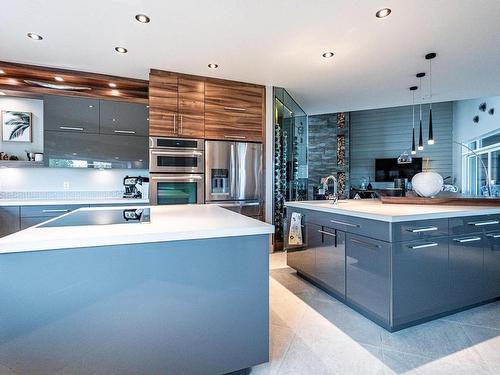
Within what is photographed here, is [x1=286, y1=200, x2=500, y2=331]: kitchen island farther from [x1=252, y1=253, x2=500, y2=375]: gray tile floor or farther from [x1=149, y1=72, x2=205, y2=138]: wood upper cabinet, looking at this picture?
[x1=149, y1=72, x2=205, y2=138]: wood upper cabinet

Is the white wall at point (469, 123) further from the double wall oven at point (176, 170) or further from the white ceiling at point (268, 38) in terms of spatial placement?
the double wall oven at point (176, 170)

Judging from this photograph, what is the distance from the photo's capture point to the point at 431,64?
321 centimetres

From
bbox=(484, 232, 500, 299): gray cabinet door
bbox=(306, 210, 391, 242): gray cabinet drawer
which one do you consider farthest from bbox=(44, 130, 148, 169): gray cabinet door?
bbox=(484, 232, 500, 299): gray cabinet door

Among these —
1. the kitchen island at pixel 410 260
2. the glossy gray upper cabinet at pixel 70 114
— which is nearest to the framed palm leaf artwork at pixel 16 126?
the glossy gray upper cabinet at pixel 70 114

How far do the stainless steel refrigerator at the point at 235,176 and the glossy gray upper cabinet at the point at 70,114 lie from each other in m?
1.51

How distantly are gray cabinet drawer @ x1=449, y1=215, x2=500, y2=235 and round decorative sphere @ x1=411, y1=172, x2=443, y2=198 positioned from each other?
465 mm

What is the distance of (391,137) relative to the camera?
326 inches

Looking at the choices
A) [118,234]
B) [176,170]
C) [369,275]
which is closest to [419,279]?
[369,275]

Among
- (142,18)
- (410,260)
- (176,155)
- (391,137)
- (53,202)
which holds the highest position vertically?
(391,137)

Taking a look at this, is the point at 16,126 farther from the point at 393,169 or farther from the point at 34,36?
the point at 393,169

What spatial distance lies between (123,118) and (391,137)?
25.8ft

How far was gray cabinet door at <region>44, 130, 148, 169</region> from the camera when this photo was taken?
324cm

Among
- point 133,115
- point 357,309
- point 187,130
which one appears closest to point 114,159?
point 133,115

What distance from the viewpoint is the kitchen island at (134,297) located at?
1010mm
